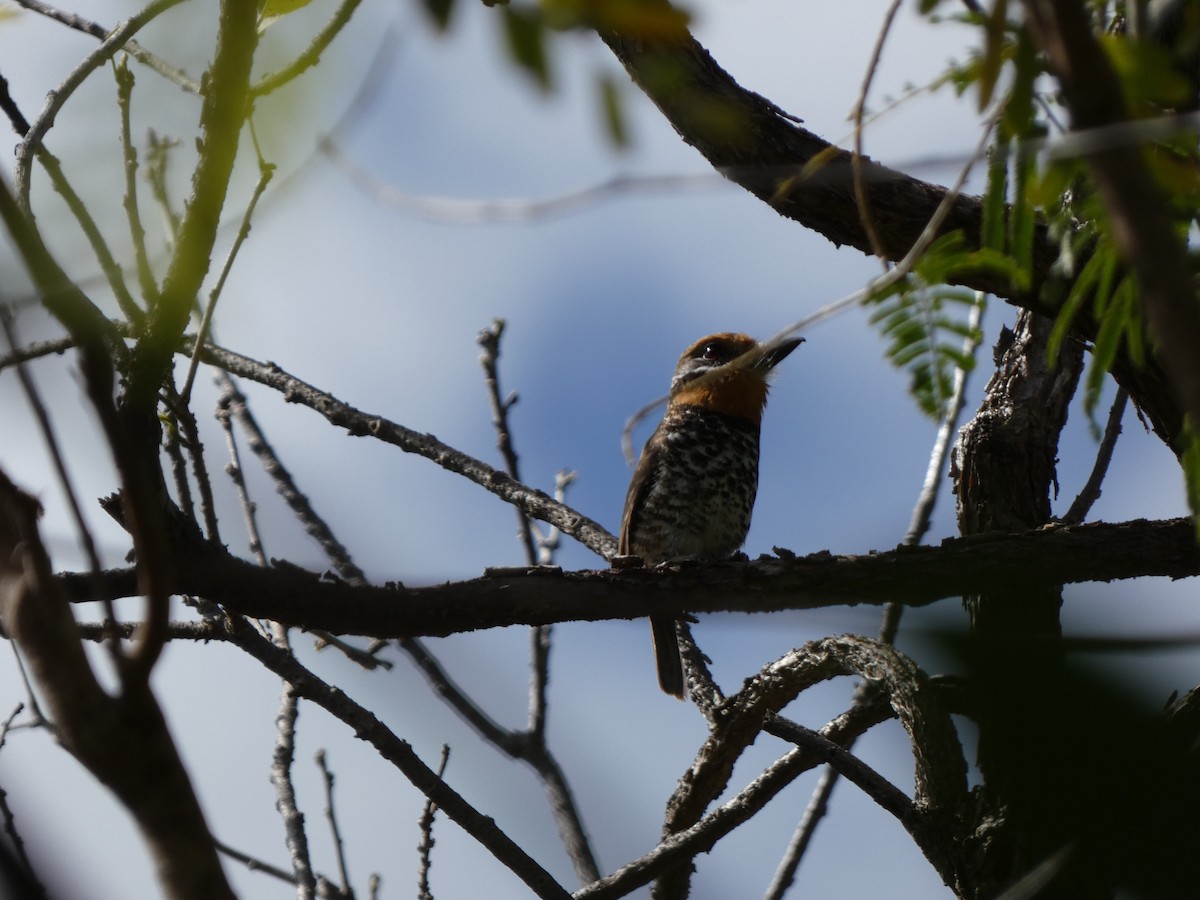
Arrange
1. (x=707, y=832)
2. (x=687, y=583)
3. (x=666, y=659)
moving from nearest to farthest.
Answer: (x=687, y=583)
(x=707, y=832)
(x=666, y=659)

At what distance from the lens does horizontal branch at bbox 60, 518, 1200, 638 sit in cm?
254

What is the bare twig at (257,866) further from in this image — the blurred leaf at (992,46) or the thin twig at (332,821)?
the blurred leaf at (992,46)

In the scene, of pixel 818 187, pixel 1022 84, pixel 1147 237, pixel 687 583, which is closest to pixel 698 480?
pixel 818 187

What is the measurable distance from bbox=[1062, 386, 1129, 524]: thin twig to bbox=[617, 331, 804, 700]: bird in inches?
94.8

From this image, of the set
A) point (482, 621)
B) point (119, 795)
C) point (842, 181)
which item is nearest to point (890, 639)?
point (842, 181)

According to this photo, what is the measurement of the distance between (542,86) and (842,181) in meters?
2.38

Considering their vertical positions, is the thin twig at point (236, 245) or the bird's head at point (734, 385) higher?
the bird's head at point (734, 385)

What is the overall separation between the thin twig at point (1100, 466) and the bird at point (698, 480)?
2.41m

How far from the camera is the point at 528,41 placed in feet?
4.23

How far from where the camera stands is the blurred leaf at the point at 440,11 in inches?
48.6

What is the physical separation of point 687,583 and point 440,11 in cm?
219

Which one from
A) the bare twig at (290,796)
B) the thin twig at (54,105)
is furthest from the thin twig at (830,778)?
the thin twig at (54,105)

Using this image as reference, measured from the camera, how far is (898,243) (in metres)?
3.64

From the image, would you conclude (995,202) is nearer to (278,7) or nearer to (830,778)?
(278,7)
